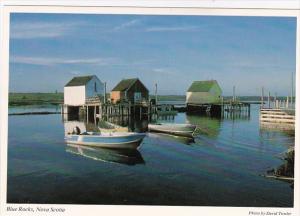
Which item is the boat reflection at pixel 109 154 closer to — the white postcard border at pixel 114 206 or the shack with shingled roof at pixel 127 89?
the shack with shingled roof at pixel 127 89

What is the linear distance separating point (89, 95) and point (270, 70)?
2860mm

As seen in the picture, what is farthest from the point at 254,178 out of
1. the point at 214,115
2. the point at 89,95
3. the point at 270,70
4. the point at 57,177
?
the point at 214,115

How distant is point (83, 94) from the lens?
6.12 meters

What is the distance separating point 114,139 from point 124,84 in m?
1.16

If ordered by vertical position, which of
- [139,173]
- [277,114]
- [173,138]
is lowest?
[139,173]

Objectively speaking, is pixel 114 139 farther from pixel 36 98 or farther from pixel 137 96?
pixel 36 98

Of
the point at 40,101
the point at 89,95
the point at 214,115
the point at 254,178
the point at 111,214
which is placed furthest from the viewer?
the point at 214,115

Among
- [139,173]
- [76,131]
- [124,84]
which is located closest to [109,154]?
[76,131]

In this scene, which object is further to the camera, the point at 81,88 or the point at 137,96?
the point at 137,96

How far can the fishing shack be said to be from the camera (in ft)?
17.7

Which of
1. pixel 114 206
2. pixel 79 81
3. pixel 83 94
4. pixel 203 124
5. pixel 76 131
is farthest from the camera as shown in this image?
pixel 203 124

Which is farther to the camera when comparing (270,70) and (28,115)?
(28,115)

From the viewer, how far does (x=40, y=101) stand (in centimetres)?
578
